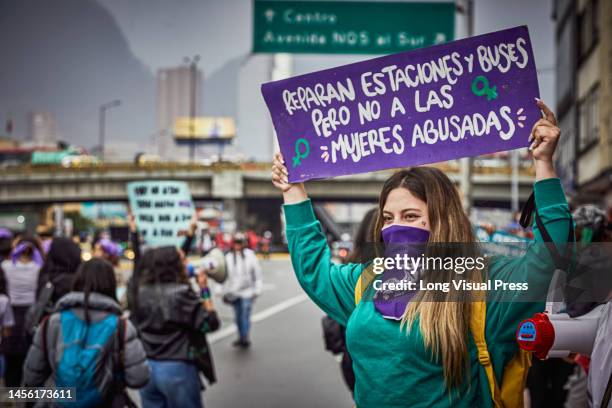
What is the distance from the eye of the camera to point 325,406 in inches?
280

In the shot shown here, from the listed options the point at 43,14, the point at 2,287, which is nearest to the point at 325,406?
the point at 2,287

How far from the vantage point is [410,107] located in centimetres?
286

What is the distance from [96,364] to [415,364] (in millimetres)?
2254

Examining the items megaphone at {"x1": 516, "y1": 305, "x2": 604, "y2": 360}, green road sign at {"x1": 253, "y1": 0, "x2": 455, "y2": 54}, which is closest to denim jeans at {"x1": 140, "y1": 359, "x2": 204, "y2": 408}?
megaphone at {"x1": 516, "y1": 305, "x2": 604, "y2": 360}

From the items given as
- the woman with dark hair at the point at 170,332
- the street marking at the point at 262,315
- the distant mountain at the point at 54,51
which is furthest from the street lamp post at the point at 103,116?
the woman with dark hair at the point at 170,332

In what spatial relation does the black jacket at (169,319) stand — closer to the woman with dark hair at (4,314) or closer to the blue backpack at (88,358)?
the blue backpack at (88,358)

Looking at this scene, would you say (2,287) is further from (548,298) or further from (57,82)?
(57,82)

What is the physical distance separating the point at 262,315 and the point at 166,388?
34.9 ft

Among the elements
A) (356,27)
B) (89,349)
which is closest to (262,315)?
(356,27)

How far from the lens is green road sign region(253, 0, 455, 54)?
845 centimetres

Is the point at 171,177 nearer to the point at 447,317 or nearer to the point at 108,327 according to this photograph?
the point at 108,327

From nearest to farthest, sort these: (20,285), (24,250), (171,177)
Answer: (20,285) < (24,250) < (171,177)

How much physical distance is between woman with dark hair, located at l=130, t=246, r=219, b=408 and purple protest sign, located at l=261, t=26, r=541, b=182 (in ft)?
7.86

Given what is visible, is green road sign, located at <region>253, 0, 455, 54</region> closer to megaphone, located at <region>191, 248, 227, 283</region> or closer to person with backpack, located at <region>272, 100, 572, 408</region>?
megaphone, located at <region>191, 248, 227, 283</region>
